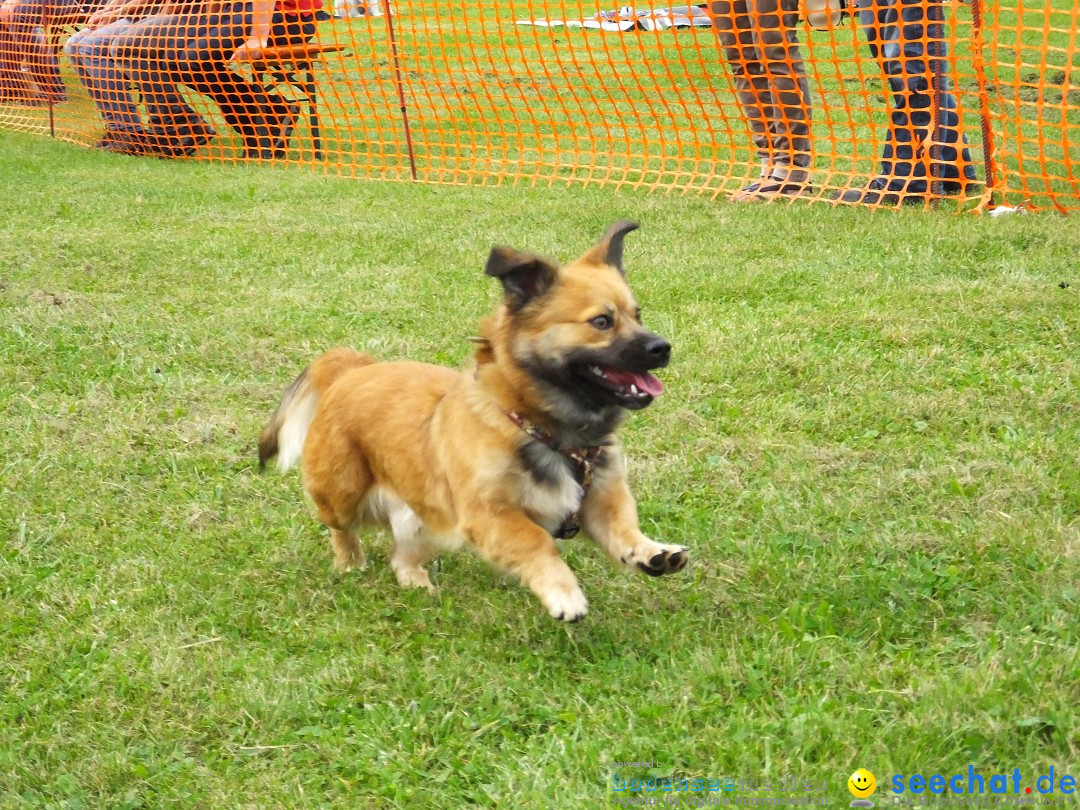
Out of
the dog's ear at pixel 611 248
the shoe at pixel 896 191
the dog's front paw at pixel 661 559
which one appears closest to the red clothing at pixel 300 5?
the shoe at pixel 896 191

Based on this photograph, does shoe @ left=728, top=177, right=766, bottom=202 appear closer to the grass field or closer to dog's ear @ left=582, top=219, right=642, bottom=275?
the grass field

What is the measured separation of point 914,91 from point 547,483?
6.34m

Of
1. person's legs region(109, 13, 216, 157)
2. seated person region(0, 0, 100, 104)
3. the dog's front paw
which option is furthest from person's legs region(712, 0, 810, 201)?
seated person region(0, 0, 100, 104)

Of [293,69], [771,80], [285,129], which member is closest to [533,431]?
[771,80]

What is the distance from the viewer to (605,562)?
4.19 m

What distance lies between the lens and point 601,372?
12.2ft

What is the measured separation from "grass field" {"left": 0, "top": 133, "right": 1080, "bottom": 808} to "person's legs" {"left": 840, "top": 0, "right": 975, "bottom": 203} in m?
1.02

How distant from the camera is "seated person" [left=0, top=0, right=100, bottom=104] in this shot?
17.2 meters

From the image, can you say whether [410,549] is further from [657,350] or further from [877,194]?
[877,194]

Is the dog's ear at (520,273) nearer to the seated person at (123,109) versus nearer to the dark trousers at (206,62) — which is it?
the dark trousers at (206,62)

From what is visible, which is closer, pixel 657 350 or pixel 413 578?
pixel 657 350

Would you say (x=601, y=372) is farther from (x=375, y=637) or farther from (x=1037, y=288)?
(x=1037, y=288)

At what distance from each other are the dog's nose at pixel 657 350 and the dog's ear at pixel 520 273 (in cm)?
45

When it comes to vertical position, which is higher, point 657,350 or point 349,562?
point 657,350
